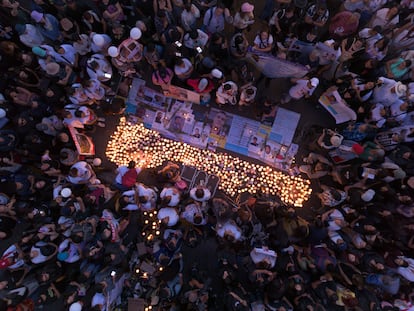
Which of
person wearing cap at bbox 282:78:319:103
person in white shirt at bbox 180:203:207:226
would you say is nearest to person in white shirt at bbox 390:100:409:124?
person wearing cap at bbox 282:78:319:103

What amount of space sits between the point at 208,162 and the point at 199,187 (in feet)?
3.15

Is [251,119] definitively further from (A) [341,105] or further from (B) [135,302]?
(B) [135,302]

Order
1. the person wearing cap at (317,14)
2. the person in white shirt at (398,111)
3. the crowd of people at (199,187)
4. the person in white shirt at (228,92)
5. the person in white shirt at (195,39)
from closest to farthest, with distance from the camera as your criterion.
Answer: the crowd of people at (199,187) < the person in white shirt at (398,111) < the person wearing cap at (317,14) < the person in white shirt at (195,39) < the person in white shirt at (228,92)

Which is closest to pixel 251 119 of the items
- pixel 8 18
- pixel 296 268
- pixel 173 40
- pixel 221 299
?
pixel 173 40

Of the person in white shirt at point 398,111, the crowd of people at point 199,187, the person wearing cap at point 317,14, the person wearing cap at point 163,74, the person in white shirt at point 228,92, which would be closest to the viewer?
the crowd of people at point 199,187

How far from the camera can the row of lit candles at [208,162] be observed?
19.3 ft

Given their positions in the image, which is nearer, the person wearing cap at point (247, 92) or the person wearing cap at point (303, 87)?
the person wearing cap at point (303, 87)

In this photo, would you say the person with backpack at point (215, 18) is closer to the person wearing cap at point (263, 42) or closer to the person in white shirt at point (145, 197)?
the person wearing cap at point (263, 42)

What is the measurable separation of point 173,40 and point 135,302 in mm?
4454

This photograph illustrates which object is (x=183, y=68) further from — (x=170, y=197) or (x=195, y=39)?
(x=170, y=197)

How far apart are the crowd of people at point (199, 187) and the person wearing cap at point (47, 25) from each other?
0.02m

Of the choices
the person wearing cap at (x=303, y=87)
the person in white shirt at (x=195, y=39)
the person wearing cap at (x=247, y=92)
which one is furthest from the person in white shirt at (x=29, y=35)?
the person wearing cap at (x=303, y=87)

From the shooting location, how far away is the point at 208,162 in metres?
5.96

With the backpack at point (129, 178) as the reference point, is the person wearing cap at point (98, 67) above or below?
above
